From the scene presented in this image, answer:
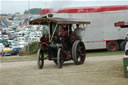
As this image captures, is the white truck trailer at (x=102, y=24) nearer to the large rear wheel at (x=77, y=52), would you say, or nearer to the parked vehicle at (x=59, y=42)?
the large rear wheel at (x=77, y=52)

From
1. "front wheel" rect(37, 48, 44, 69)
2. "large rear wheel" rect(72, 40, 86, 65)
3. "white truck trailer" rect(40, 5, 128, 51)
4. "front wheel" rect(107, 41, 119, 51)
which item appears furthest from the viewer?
"front wheel" rect(107, 41, 119, 51)

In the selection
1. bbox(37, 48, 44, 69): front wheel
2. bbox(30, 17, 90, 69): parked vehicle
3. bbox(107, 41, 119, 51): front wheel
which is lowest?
bbox(107, 41, 119, 51): front wheel

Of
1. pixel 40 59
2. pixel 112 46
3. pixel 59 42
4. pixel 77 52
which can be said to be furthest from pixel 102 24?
pixel 40 59

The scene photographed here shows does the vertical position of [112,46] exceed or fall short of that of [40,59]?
it falls short

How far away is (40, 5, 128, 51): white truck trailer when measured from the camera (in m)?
22.9

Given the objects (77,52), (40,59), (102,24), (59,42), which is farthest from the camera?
(102,24)

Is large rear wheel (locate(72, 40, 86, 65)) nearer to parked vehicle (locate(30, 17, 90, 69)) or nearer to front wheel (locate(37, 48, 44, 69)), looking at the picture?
parked vehicle (locate(30, 17, 90, 69))

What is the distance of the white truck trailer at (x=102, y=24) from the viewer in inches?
903

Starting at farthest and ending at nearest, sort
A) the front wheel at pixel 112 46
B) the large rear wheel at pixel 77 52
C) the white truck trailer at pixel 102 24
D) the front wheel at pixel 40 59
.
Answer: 1. the front wheel at pixel 112 46
2. the white truck trailer at pixel 102 24
3. the large rear wheel at pixel 77 52
4. the front wheel at pixel 40 59

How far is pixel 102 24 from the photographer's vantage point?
2328cm

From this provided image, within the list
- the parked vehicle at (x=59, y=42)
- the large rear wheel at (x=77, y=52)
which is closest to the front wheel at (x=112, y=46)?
the large rear wheel at (x=77, y=52)

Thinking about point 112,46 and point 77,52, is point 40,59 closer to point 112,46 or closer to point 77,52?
point 77,52

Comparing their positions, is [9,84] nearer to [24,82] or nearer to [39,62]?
[24,82]

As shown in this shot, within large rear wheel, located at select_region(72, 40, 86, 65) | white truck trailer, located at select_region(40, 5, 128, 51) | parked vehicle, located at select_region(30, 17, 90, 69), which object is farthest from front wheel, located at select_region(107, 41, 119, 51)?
parked vehicle, located at select_region(30, 17, 90, 69)
